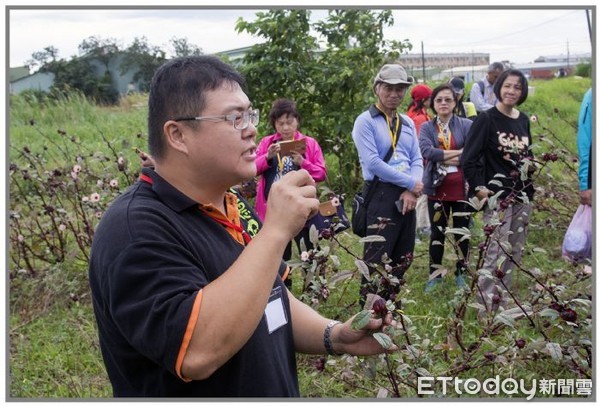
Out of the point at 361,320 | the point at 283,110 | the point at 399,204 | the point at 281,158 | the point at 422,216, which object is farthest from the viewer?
the point at 422,216

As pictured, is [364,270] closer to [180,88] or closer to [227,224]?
[227,224]

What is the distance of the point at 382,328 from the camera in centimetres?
154

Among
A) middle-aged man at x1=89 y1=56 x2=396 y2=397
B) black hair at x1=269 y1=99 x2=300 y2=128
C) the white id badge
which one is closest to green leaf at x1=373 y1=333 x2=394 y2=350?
middle-aged man at x1=89 y1=56 x2=396 y2=397

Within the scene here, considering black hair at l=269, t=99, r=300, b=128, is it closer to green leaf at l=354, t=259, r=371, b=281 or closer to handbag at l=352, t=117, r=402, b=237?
handbag at l=352, t=117, r=402, b=237

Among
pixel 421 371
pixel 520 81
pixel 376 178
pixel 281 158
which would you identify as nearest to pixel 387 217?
pixel 376 178

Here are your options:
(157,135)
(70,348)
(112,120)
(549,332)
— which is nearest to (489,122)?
(549,332)

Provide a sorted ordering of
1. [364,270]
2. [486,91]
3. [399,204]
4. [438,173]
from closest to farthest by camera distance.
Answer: [364,270] < [399,204] < [438,173] < [486,91]

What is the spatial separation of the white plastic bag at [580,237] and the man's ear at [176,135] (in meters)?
2.62

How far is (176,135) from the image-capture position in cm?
136

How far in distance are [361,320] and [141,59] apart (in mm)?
7017

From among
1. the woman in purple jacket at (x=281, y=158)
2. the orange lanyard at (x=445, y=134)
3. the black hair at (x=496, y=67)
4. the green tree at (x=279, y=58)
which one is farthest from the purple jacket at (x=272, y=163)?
the black hair at (x=496, y=67)

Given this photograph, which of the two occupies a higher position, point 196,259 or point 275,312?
point 196,259

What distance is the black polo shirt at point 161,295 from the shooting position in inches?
45.8

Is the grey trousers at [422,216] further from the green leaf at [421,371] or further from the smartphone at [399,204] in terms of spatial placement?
the green leaf at [421,371]
